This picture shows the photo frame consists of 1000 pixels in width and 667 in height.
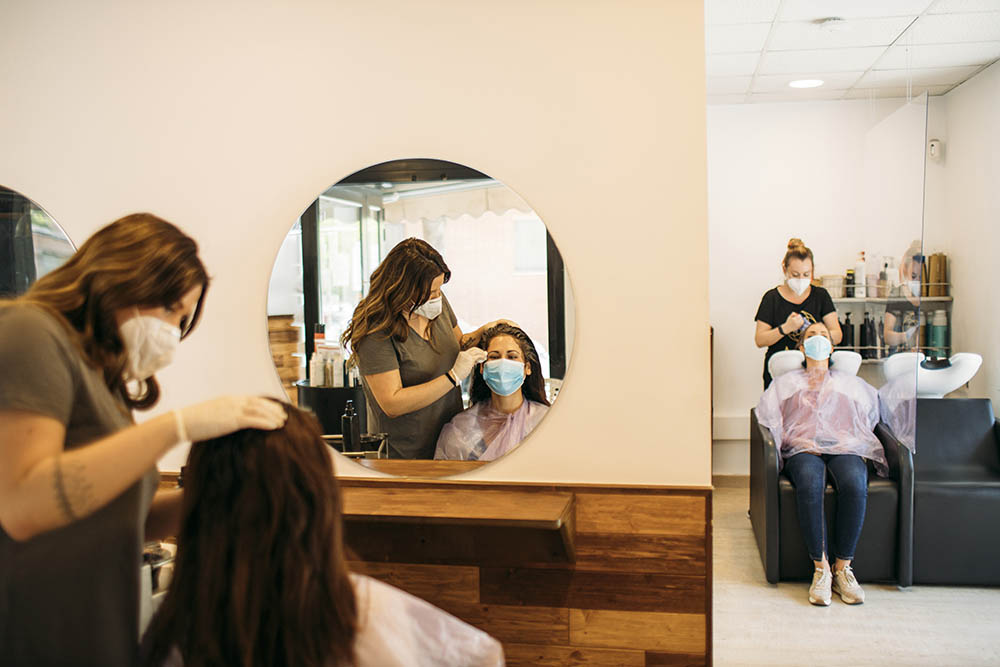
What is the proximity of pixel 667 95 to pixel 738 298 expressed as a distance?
3377 millimetres

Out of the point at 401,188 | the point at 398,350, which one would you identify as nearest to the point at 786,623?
the point at 398,350

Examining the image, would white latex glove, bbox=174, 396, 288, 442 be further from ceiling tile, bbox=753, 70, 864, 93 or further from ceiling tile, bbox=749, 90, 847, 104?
ceiling tile, bbox=749, 90, 847, 104

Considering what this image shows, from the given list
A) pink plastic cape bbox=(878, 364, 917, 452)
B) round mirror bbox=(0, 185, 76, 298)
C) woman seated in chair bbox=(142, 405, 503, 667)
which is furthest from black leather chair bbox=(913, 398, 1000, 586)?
round mirror bbox=(0, 185, 76, 298)

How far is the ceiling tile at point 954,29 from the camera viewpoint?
3.44 m

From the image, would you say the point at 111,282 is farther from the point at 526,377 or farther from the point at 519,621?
the point at 519,621

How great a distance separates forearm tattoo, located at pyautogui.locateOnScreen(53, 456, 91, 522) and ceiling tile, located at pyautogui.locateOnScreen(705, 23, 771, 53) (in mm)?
3211

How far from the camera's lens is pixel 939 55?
4008 millimetres

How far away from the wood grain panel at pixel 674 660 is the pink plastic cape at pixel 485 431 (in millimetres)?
674

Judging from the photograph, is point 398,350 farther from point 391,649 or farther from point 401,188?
point 391,649

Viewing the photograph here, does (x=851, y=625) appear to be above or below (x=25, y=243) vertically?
below

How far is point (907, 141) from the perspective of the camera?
141 inches

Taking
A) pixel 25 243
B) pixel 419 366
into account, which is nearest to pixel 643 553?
pixel 419 366

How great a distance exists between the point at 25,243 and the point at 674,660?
2235 mm

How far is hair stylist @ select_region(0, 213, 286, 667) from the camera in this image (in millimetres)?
1221
